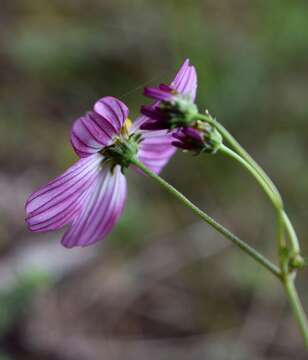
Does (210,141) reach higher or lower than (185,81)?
lower

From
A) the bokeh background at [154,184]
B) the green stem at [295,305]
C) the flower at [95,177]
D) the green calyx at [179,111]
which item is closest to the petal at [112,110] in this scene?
the flower at [95,177]

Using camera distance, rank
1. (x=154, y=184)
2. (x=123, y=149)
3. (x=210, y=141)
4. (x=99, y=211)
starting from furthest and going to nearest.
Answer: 1. (x=154, y=184)
2. (x=99, y=211)
3. (x=123, y=149)
4. (x=210, y=141)

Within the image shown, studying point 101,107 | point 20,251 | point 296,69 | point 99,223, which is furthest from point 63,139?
point 101,107

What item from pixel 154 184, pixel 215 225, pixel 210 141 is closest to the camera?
pixel 215 225

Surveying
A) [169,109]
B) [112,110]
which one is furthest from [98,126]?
[169,109]

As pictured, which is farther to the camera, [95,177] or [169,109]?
[95,177]

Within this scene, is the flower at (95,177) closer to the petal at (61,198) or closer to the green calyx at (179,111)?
the petal at (61,198)

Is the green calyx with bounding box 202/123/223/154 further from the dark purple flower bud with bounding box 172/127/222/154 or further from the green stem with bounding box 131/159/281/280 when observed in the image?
the green stem with bounding box 131/159/281/280

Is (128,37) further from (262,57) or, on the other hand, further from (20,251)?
(20,251)

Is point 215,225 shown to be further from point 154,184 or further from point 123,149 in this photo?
point 154,184

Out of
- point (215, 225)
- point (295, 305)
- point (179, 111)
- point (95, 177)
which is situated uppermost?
point (179, 111)
